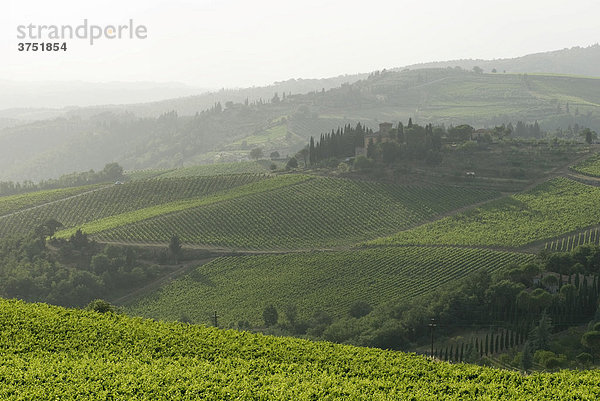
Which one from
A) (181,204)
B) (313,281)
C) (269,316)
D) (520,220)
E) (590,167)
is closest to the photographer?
(269,316)

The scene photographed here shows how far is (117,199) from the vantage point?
121 m

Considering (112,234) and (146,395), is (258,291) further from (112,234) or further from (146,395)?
(146,395)

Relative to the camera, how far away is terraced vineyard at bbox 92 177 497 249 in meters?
96.3

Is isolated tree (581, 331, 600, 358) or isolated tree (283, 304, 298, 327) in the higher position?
isolated tree (581, 331, 600, 358)

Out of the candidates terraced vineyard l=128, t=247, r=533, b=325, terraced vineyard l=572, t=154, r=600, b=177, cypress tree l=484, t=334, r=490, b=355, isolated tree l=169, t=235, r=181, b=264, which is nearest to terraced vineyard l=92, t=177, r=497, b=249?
isolated tree l=169, t=235, r=181, b=264

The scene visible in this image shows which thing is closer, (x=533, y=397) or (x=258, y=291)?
(x=533, y=397)

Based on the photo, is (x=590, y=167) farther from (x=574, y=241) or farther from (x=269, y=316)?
(x=269, y=316)

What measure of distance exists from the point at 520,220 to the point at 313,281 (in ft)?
131

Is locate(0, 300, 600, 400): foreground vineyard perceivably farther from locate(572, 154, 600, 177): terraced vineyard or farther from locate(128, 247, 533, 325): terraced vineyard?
locate(572, 154, 600, 177): terraced vineyard

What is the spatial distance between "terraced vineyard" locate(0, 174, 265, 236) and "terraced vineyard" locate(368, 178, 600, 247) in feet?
158

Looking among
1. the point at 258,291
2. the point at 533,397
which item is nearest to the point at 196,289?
the point at 258,291

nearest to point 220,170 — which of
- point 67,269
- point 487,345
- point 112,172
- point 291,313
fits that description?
point 112,172

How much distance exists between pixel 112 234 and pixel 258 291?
3637 cm

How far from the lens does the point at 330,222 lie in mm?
101250
